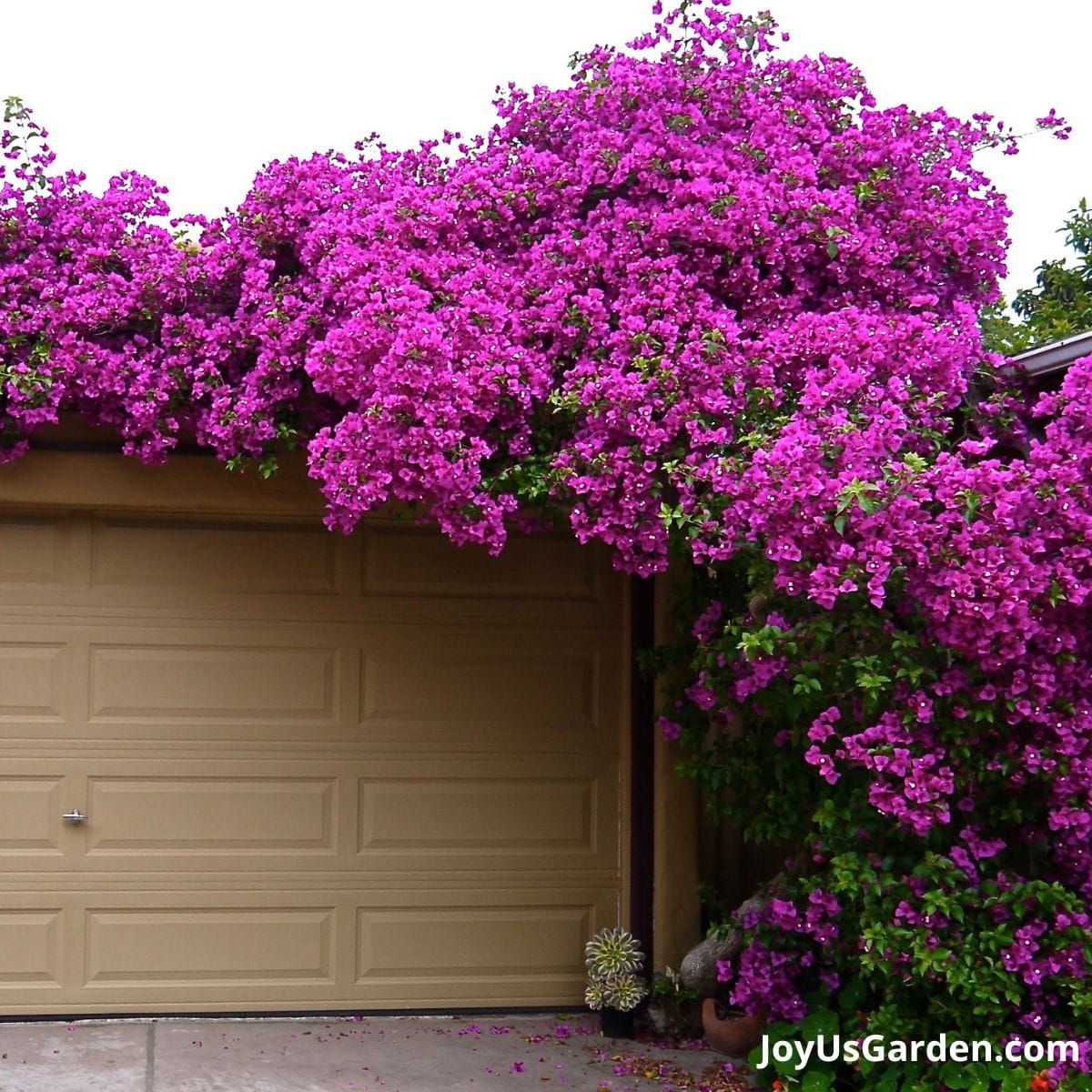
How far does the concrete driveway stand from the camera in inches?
213

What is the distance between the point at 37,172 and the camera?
593cm

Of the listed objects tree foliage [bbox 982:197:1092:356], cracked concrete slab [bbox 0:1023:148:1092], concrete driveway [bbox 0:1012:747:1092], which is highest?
tree foliage [bbox 982:197:1092:356]

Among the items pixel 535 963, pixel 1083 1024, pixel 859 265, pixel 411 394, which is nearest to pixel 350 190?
pixel 411 394

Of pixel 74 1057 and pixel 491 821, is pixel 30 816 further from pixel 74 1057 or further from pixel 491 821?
pixel 491 821

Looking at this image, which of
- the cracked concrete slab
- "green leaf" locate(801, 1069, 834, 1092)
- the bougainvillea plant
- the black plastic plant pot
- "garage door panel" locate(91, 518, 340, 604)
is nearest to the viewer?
the bougainvillea plant

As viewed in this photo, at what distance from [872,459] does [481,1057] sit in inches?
113

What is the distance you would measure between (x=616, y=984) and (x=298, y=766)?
1596mm

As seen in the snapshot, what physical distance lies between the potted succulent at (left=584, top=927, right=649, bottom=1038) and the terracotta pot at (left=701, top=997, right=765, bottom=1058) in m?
0.32

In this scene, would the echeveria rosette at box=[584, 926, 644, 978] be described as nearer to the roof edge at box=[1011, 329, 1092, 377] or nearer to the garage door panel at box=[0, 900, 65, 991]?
the garage door panel at box=[0, 900, 65, 991]

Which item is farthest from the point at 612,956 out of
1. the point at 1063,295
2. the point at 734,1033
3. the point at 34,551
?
the point at 1063,295

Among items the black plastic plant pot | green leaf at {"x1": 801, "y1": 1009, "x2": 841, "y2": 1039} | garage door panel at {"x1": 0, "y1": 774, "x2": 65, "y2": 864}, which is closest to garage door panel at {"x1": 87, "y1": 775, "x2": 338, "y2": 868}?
garage door panel at {"x1": 0, "y1": 774, "x2": 65, "y2": 864}

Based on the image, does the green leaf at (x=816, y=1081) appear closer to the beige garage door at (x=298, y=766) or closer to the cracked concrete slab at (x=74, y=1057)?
the beige garage door at (x=298, y=766)

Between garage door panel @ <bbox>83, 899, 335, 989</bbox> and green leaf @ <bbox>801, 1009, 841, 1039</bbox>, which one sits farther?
garage door panel @ <bbox>83, 899, 335, 989</bbox>

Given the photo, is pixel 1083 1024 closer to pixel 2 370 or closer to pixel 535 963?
pixel 535 963
